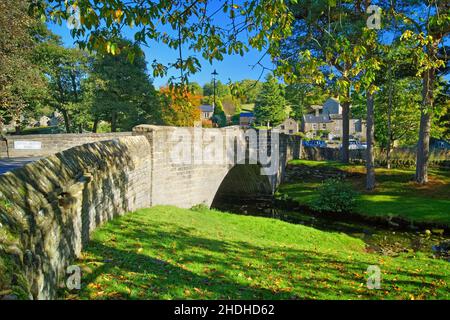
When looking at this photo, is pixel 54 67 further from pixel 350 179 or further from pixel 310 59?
pixel 310 59

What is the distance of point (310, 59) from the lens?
5.62m

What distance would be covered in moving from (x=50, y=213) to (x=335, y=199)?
→ 773 inches

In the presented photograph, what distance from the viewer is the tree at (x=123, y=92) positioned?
33.0 metres

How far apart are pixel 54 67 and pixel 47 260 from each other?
34553mm

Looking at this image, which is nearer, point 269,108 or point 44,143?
point 44,143

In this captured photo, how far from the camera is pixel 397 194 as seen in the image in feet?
72.9

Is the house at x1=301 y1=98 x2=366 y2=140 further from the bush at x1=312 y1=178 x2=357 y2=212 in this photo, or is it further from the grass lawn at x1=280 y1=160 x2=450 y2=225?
the bush at x1=312 y1=178 x2=357 y2=212

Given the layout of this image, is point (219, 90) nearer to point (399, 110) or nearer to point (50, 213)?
point (399, 110)

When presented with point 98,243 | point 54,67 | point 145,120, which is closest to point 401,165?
point 145,120

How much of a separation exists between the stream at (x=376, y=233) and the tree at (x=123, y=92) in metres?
15.9

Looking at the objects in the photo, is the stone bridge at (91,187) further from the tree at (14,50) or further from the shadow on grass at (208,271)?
the tree at (14,50)
